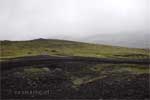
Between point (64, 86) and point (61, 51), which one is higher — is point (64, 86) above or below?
below

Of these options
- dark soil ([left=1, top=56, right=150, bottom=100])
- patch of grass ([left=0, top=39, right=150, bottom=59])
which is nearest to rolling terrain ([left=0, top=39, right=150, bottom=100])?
dark soil ([left=1, top=56, right=150, bottom=100])

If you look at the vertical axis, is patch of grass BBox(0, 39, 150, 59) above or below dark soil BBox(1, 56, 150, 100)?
above

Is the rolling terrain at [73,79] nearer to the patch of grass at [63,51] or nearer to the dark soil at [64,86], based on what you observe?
the dark soil at [64,86]

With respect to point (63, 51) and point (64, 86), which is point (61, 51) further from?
point (64, 86)

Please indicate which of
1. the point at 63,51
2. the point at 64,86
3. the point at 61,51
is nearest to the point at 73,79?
the point at 64,86

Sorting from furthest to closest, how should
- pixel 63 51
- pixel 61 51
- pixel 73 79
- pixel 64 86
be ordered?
pixel 63 51
pixel 61 51
pixel 73 79
pixel 64 86

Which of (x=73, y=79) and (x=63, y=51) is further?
(x=63, y=51)

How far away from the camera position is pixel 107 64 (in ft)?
61.4

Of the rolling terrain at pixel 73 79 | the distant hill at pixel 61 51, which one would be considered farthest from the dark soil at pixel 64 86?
the distant hill at pixel 61 51

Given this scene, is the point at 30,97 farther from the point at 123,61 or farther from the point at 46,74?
the point at 123,61

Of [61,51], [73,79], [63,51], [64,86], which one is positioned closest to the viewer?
[64,86]

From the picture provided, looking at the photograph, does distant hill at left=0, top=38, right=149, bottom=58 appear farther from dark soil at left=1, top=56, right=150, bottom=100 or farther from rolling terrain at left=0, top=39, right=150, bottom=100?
dark soil at left=1, top=56, right=150, bottom=100

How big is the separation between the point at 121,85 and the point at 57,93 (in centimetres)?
357

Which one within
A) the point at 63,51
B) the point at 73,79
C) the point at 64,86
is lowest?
the point at 64,86
